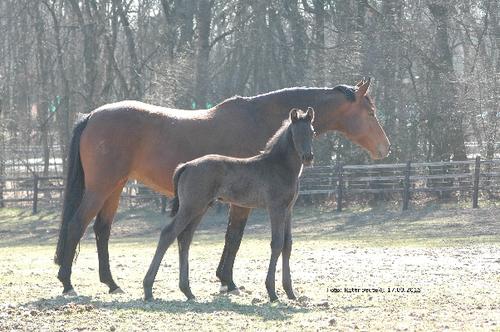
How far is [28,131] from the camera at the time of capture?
35.5 m

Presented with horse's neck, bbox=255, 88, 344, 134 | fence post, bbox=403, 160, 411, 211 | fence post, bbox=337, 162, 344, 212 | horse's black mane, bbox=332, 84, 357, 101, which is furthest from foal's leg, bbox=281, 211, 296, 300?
fence post, bbox=337, 162, 344, 212

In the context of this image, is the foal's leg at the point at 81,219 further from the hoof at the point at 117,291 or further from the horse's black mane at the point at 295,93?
the horse's black mane at the point at 295,93

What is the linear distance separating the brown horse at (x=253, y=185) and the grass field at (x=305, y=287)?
20.5 inches

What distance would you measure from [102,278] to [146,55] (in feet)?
78.0

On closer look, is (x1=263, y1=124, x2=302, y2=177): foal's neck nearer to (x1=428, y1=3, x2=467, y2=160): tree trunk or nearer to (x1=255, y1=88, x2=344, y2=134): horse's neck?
(x1=255, y1=88, x2=344, y2=134): horse's neck

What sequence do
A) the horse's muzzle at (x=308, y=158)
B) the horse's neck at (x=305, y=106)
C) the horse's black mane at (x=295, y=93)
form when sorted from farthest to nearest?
the horse's black mane at (x=295, y=93), the horse's neck at (x=305, y=106), the horse's muzzle at (x=308, y=158)

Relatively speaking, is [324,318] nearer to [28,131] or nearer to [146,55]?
[146,55]

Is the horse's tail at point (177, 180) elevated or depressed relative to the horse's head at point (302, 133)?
depressed

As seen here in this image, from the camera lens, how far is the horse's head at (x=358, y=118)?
36.9 feet

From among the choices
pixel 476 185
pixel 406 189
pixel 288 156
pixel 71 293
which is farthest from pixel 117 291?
pixel 476 185

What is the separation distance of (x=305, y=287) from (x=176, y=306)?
7.21 ft

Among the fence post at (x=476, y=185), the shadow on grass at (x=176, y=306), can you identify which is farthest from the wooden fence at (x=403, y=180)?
the shadow on grass at (x=176, y=306)

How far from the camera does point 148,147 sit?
35.5ft

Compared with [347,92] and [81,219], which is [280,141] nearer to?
[347,92]
